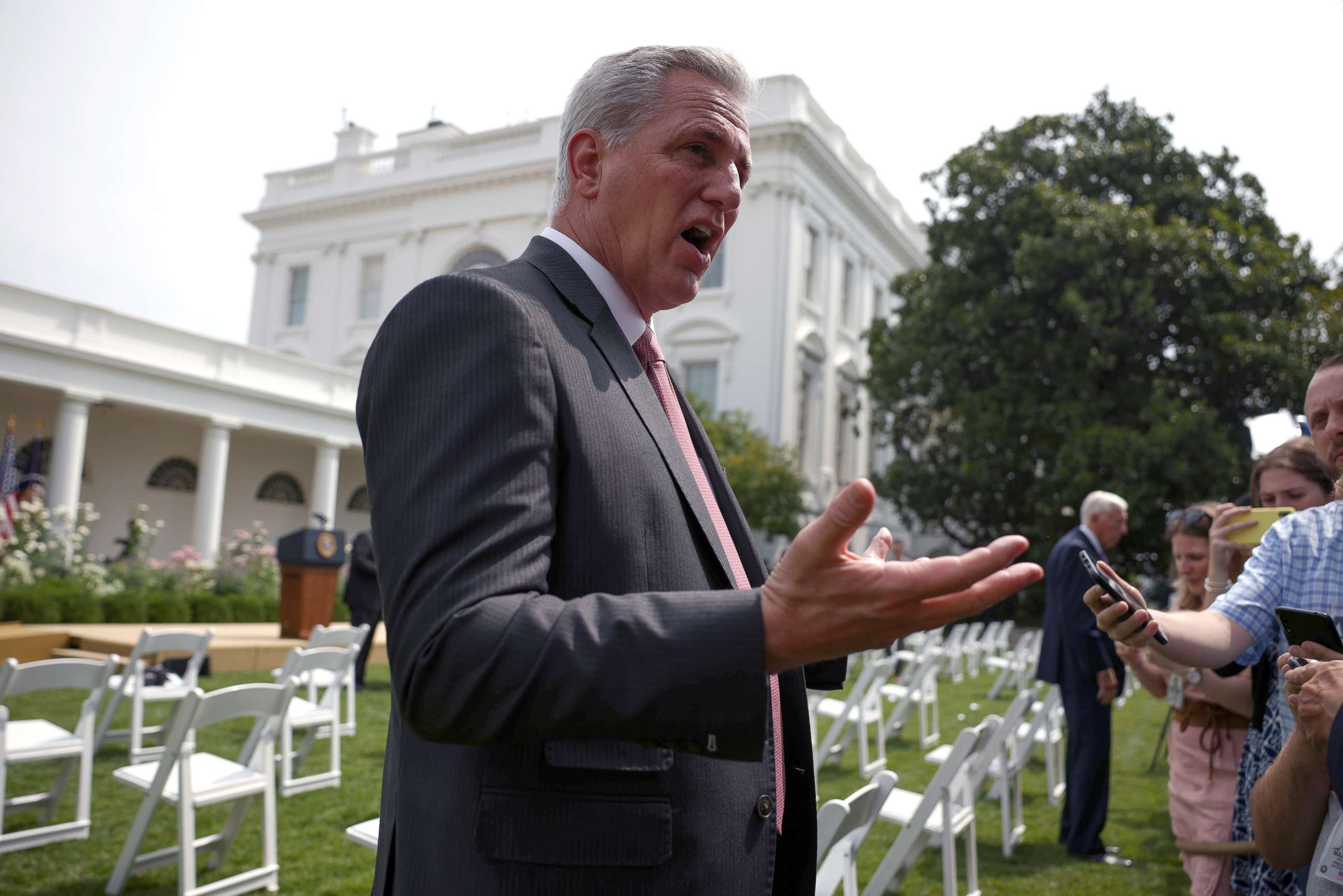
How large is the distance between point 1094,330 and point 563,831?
2133 centimetres

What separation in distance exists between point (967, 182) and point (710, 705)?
24.2 m

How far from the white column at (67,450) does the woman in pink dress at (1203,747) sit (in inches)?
862

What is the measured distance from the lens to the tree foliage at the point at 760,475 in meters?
24.7

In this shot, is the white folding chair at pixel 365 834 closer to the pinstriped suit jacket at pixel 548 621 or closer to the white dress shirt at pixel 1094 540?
the pinstriped suit jacket at pixel 548 621

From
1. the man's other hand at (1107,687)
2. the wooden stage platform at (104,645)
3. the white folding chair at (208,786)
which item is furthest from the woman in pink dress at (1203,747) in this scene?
the wooden stage platform at (104,645)

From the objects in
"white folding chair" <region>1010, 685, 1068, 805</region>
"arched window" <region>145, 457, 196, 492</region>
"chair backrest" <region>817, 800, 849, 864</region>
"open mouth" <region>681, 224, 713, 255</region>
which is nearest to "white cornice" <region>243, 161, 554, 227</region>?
"arched window" <region>145, 457, 196, 492</region>

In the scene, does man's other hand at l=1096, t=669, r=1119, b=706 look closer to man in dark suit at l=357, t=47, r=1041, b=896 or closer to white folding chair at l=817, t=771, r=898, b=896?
white folding chair at l=817, t=771, r=898, b=896

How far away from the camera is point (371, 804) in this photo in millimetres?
6316

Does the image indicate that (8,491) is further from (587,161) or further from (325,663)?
(587,161)

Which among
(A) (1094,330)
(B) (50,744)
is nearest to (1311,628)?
(B) (50,744)

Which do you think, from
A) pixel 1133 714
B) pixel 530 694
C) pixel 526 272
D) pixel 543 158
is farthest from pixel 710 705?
pixel 543 158

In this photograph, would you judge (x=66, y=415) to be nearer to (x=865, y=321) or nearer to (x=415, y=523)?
(x=415, y=523)

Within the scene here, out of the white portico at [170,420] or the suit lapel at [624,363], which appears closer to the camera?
the suit lapel at [624,363]

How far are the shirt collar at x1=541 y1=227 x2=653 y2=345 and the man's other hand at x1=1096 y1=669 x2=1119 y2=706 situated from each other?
546 centimetres
